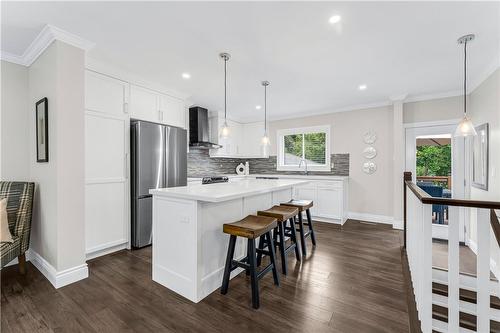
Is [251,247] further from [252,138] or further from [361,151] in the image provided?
[252,138]

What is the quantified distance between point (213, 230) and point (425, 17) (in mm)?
2612

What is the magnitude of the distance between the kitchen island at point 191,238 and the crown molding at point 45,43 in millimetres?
1687

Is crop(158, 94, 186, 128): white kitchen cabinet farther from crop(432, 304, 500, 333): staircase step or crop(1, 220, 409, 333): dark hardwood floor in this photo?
crop(432, 304, 500, 333): staircase step

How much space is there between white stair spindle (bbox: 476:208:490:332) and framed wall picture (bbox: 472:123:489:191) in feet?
6.87

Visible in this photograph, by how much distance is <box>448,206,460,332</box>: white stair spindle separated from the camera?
1450 millimetres

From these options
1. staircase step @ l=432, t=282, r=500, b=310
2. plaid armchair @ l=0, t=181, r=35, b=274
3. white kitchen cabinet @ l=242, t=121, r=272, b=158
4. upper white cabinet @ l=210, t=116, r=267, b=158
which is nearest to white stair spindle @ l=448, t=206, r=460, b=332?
staircase step @ l=432, t=282, r=500, b=310

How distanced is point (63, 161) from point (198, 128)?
8.98ft

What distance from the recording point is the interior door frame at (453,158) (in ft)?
12.1

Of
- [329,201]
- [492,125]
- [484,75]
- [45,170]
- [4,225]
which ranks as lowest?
[329,201]

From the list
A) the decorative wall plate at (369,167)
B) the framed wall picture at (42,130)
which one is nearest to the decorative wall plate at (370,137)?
the decorative wall plate at (369,167)

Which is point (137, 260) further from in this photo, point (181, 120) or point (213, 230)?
point (181, 120)

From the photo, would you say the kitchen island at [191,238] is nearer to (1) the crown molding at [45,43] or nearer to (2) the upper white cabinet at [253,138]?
(1) the crown molding at [45,43]

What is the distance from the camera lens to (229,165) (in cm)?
623

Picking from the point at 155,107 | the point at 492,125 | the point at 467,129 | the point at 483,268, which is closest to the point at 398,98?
the point at 492,125
